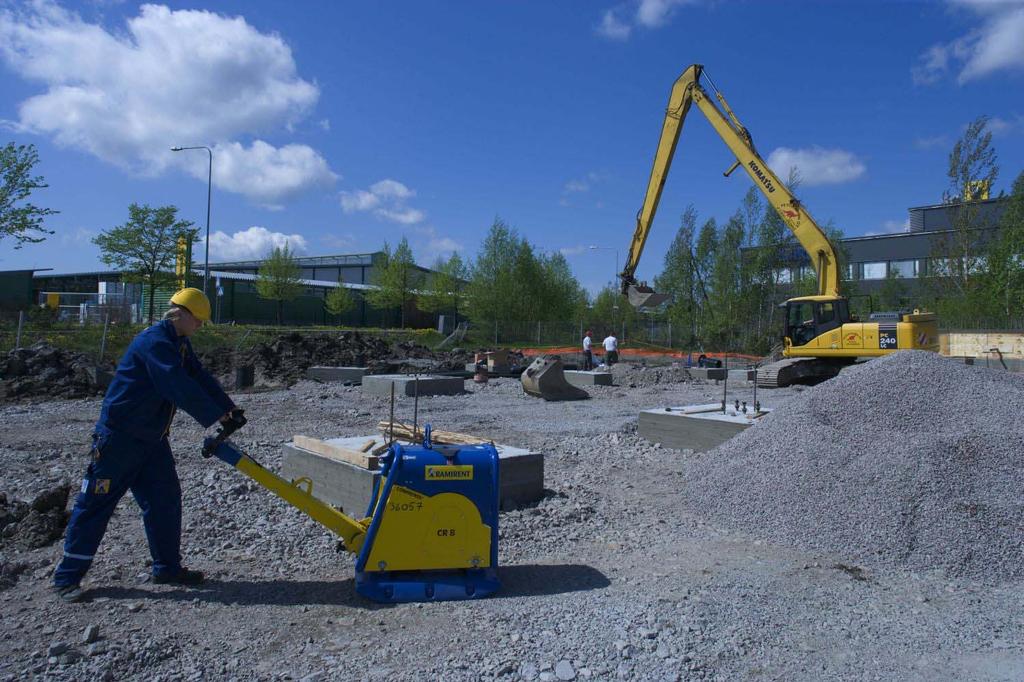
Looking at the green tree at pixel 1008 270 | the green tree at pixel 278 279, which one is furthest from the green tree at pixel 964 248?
the green tree at pixel 278 279

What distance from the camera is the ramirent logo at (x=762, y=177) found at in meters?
20.1

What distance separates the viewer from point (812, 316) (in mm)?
19031

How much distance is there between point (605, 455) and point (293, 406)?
820cm

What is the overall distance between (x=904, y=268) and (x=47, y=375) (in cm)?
5068

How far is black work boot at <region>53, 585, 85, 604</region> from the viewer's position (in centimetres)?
427

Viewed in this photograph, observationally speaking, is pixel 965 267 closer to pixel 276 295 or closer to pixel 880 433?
pixel 880 433

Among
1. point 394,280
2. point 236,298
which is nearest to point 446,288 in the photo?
point 394,280

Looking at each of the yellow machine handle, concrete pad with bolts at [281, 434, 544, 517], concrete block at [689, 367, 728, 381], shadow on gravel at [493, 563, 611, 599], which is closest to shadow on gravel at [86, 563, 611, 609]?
shadow on gravel at [493, 563, 611, 599]

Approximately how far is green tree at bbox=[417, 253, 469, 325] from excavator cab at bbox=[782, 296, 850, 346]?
3251 cm

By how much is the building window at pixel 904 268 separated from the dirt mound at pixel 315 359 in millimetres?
36536

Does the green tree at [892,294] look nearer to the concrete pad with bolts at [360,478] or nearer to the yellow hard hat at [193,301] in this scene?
the concrete pad with bolts at [360,478]

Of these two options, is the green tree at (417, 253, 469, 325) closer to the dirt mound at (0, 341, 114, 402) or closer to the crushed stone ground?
the dirt mound at (0, 341, 114, 402)

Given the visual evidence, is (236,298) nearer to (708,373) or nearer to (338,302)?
(338,302)

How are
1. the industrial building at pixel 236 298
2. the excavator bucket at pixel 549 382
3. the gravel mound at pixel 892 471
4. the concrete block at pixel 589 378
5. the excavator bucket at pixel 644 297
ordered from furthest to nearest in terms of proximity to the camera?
the industrial building at pixel 236 298
the excavator bucket at pixel 644 297
the concrete block at pixel 589 378
the excavator bucket at pixel 549 382
the gravel mound at pixel 892 471
